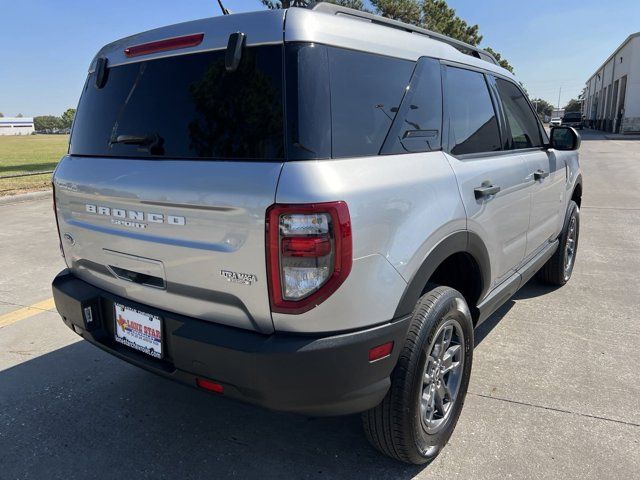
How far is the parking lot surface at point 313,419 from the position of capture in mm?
2408

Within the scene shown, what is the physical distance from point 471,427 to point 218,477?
4.41 feet

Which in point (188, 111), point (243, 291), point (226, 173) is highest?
point (188, 111)

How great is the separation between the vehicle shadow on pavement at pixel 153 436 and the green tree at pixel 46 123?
495ft

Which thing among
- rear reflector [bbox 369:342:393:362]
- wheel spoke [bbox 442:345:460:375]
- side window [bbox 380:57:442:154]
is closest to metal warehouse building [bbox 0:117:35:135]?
side window [bbox 380:57:442:154]

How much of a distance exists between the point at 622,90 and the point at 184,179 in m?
52.0

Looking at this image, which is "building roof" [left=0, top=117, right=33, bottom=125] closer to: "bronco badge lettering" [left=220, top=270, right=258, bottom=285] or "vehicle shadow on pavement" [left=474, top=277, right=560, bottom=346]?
"vehicle shadow on pavement" [left=474, top=277, right=560, bottom=346]

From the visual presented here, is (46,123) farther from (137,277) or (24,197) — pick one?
(137,277)

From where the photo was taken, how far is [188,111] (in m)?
2.14

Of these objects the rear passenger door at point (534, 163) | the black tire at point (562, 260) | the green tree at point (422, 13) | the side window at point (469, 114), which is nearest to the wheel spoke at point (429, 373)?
the side window at point (469, 114)

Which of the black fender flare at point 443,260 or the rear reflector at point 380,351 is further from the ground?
the black fender flare at point 443,260

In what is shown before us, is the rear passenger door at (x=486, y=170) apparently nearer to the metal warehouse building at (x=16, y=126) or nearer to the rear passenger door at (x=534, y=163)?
the rear passenger door at (x=534, y=163)

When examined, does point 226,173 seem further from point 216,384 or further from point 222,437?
point 222,437

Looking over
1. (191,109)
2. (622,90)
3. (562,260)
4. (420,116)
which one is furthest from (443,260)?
(622,90)

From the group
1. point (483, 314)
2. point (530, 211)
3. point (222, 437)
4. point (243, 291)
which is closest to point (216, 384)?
point (243, 291)
